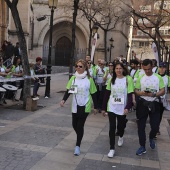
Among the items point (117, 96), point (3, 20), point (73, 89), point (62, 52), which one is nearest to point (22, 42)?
point (73, 89)

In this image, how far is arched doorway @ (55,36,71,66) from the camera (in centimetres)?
4038

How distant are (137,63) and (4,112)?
488cm

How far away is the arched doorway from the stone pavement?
30.6m

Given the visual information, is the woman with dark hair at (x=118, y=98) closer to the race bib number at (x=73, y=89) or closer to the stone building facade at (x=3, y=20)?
the race bib number at (x=73, y=89)

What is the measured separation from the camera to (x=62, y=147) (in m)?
6.61

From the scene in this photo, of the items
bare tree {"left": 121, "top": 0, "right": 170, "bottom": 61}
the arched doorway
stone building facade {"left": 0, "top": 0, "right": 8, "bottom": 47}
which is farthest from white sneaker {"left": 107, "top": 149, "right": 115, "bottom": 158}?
the arched doorway

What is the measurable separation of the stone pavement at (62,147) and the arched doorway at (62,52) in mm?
30615

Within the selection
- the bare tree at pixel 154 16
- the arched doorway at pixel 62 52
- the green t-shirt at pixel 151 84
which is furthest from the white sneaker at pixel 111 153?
the arched doorway at pixel 62 52

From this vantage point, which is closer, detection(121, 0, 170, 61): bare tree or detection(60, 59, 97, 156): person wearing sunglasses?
detection(60, 59, 97, 156): person wearing sunglasses

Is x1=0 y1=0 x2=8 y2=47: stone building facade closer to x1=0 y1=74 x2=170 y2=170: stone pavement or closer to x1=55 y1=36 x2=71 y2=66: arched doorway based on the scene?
x1=55 y1=36 x2=71 y2=66: arched doorway

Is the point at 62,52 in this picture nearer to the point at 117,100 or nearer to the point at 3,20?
the point at 3,20

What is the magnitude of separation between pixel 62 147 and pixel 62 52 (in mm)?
34568

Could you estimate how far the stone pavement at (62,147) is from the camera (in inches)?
220

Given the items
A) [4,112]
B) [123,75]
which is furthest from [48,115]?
[123,75]
